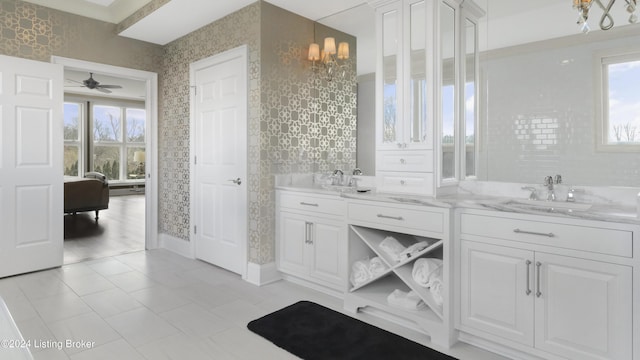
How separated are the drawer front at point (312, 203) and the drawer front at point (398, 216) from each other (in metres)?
0.16

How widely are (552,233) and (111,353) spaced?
2480 mm

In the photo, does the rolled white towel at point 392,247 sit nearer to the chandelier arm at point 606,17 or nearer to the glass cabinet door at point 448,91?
the glass cabinet door at point 448,91

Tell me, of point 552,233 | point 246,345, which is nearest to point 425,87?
point 552,233

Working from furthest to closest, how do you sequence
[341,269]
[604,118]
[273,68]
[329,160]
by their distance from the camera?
[329,160] < [273,68] < [341,269] < [604,118]

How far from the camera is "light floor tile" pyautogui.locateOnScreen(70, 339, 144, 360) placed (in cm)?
213

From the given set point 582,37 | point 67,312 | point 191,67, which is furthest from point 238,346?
point 191,67

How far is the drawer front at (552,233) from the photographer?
5.74 feet

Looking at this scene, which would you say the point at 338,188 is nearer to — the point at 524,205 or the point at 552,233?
the point at 524,205

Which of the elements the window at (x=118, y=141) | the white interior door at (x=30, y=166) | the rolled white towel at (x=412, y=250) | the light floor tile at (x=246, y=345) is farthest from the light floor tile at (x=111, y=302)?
the window at (x=118, y=141)

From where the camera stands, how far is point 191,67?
4.15 metres

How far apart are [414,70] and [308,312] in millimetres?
1875

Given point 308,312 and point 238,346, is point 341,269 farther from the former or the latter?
point 238,346

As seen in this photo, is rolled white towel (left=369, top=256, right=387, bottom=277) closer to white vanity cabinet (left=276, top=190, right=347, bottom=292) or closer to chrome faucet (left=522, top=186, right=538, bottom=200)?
white vanity cabinet (left=276, top=190, right=347, bottom=292)

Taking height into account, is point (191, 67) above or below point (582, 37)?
above
